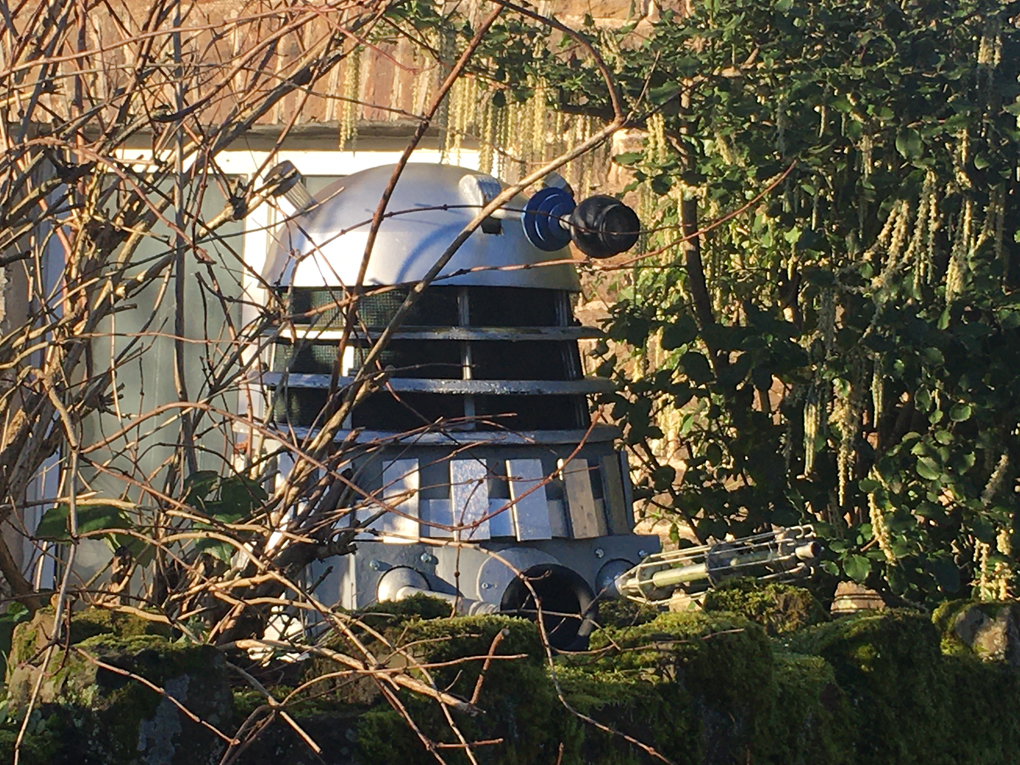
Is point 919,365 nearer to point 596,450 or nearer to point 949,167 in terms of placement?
point 949,167

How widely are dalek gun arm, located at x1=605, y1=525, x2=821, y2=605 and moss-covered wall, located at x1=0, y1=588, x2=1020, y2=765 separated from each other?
0.24 ft

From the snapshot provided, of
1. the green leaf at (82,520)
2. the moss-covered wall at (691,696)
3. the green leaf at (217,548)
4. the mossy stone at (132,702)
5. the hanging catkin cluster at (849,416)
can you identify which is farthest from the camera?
the hanging catkin cluster at (849,416)

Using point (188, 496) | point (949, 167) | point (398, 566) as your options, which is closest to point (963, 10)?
point (949, 167)

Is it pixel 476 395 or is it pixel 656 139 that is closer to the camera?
pixel 476 395

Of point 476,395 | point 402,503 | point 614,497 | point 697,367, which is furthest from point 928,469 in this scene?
point 402,503

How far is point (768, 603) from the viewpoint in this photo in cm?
386

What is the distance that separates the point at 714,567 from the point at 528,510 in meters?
0.52

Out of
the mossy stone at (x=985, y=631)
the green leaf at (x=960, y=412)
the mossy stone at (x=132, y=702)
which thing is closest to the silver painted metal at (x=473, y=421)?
the mossy stone at (x=985, y=631)

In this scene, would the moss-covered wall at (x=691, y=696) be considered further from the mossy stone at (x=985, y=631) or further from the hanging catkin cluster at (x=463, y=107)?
the hanging catkin cluster at (x=463, y=107)

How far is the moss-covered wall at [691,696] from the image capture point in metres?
2.23

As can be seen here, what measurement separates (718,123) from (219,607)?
2.73 m

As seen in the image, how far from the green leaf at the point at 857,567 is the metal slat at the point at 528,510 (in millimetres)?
1206

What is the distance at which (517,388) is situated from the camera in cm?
392

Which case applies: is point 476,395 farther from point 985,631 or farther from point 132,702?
point 132,702
